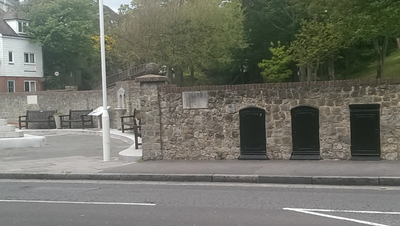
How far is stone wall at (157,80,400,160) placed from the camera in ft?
39.1

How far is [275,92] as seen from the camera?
12.6 metres

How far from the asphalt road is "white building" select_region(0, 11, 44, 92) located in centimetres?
4091

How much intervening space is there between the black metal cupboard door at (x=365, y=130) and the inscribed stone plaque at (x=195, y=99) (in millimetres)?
4199

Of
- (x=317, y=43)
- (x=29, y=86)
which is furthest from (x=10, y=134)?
(x=29, y=86)

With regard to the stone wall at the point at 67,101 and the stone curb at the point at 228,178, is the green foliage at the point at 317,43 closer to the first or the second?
the stone wall at the point at 67,101

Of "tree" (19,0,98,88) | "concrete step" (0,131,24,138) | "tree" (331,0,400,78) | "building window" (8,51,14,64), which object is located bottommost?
"concrete step" (0,131,24,138)

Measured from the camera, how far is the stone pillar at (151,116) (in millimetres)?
13492

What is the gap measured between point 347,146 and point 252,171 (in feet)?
9.92

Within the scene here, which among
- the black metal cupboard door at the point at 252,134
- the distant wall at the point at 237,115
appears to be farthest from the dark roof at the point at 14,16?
the black metal cupboard door at the point at 252,134

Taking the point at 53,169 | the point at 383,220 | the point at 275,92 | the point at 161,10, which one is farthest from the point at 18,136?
the point at 161,10

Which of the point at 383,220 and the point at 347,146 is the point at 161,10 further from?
the point at 383,220

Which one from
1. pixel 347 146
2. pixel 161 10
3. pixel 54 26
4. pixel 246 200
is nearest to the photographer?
pixel 246 200

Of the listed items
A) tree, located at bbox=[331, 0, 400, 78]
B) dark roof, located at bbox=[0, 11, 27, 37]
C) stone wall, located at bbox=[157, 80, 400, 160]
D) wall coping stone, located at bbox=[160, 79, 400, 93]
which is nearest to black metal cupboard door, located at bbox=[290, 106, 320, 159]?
stone wall, located at bbox=[157, 80, 400, 160]

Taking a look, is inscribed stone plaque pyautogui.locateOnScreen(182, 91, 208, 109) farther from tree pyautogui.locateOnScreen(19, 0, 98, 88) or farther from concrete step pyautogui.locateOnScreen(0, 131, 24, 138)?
tree pyautogui.locateOnScreen(19, 0, 98, 88)
